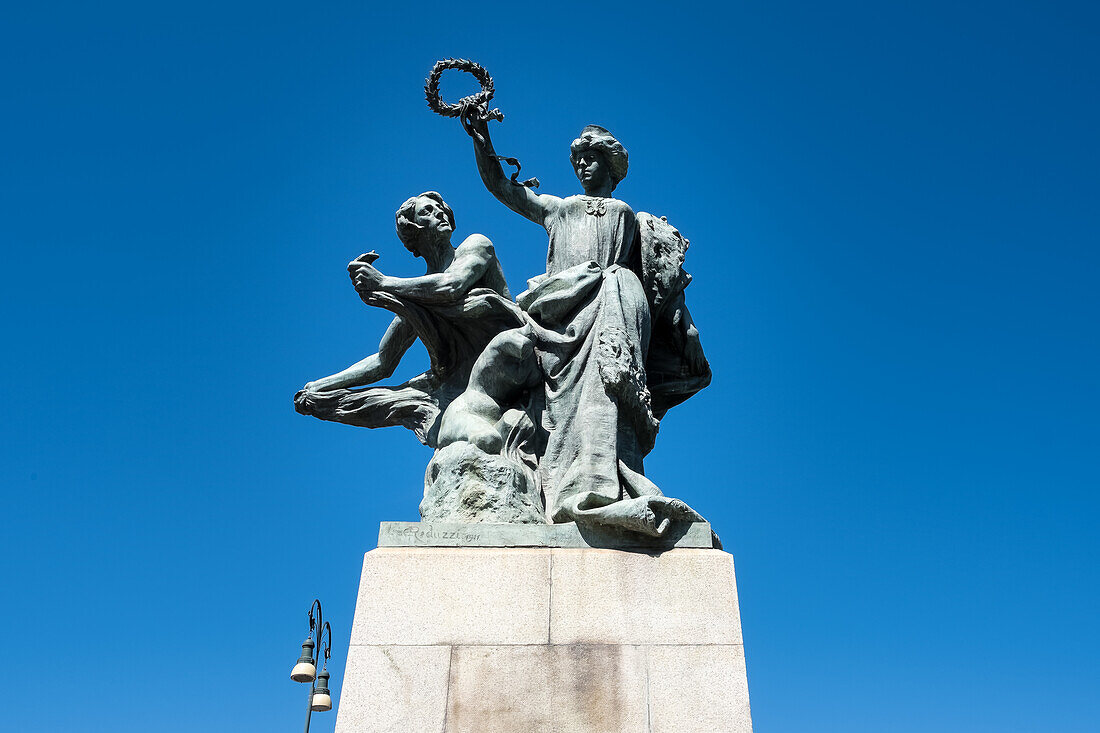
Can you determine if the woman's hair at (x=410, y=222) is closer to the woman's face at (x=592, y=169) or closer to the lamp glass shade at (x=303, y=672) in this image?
the woman's face at (x=592, y=169)

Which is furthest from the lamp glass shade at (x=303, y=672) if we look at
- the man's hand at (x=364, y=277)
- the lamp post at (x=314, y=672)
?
the man's hand at (x=364, y=277)

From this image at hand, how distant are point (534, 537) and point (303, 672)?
29.0ft

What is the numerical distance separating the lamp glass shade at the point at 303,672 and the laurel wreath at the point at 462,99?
29.3 ft

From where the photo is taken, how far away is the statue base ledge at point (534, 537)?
5953mm

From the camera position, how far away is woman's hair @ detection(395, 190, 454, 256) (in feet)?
24.1

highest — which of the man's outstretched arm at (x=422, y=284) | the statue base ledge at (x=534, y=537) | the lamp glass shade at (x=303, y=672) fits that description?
the man's outstretched arm at (x=422, y=284)

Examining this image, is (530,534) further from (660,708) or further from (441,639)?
(660,708)

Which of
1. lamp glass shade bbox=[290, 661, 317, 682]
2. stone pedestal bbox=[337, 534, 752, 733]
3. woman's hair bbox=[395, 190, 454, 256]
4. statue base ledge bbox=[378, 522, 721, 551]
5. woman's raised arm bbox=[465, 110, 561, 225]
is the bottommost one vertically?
stone pedestal bbox=[337, 534, 752, 733]

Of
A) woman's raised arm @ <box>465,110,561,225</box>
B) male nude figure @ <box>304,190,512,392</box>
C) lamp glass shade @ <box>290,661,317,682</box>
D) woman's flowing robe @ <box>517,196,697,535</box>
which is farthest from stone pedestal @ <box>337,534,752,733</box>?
lamp glass shade @ <box>290,661,317,682</box>

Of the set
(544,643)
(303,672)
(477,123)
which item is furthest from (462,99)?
(303,672)

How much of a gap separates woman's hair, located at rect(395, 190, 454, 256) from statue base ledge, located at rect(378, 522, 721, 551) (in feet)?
7.86

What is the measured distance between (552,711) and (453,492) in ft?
5.08
